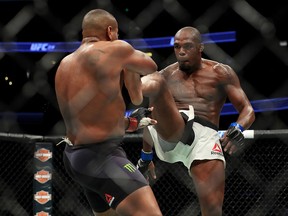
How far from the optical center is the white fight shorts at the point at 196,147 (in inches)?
105

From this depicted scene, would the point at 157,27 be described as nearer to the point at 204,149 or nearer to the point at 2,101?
the point at 2,101

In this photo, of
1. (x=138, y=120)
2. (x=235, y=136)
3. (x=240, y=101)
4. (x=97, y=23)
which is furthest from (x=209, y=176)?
(x=97, y=23)

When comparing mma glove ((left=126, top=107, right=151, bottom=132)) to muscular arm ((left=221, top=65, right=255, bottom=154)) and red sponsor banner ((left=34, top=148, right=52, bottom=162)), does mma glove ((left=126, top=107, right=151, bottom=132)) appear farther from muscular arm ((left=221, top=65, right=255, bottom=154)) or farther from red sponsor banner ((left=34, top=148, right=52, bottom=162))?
red sponsor banner ((left=34, top=148, right=52, bottom=162))

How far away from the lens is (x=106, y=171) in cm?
186

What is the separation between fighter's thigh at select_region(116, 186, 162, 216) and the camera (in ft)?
5.94

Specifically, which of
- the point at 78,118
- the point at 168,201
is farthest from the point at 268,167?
the point at 78,118

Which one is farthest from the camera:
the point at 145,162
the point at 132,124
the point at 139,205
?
the point at 145,162

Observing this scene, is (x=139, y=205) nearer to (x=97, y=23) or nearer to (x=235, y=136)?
(x=97, y=23)

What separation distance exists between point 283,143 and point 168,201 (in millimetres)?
825

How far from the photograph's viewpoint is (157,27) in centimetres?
650

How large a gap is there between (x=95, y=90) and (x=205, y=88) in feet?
3.46

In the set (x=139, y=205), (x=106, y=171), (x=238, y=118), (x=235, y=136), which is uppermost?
(x=238, y=118)

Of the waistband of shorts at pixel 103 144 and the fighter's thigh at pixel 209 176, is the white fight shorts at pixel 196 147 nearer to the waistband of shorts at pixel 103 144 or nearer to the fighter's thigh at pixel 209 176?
the fighter's thigh at pixel 209 176

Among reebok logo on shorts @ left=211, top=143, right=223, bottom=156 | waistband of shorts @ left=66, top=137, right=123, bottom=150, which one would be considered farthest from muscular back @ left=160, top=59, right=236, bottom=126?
waistband of shorts @ left=66, top=137, right=123, bottom=150
